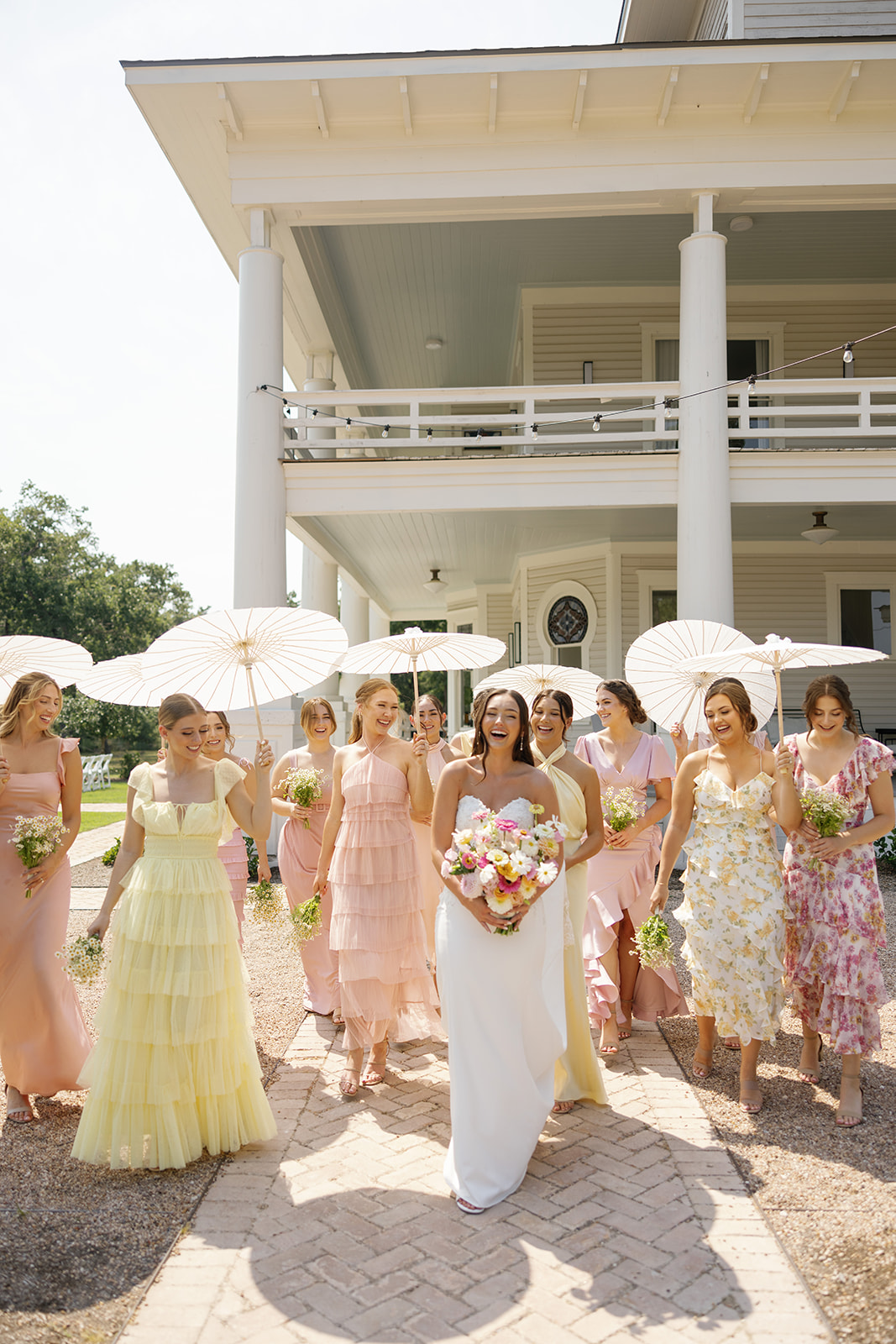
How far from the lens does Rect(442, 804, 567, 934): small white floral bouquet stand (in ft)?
12.3

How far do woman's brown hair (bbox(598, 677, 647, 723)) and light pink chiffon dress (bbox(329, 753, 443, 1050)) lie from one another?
148cm

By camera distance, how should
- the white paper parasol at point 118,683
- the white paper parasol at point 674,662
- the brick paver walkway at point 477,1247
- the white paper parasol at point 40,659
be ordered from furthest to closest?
the white paper parasol at point 674,662 → the white paper parasol at point 40,659 → the white paper parasol at point 118,683 → the brick paver walkway at point 477,1247

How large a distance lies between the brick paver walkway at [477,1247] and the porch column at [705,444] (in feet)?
22.0

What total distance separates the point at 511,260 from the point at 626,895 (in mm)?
10506

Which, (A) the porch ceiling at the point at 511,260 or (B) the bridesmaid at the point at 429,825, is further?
(A) the porch ceiling at the point at 511,260

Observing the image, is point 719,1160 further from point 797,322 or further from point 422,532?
point 797,322

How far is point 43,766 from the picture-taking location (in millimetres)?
5168

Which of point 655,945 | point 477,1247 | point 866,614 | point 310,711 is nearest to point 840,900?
point 655,945

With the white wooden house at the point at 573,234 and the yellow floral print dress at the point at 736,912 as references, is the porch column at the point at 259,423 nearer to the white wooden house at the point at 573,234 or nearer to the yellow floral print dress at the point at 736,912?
the white wooden house at the point at 573,234

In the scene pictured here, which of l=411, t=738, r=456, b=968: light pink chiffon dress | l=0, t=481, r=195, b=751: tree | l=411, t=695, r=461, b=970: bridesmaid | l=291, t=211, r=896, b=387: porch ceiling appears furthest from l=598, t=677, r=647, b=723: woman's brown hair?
l=0, t=481, r=195, b=751: tree

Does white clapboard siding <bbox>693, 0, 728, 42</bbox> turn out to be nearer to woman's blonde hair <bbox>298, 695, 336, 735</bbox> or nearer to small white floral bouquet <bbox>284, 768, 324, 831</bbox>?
woman's blonde hair <bbox>298, 695, 336, 735</bbox>

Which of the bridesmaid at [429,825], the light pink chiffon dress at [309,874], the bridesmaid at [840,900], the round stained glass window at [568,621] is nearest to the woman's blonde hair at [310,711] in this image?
the light pink chiffon dress at [309,874]

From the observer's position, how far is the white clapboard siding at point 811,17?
1266 centimetres

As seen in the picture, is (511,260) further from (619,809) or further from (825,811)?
(825,811)
